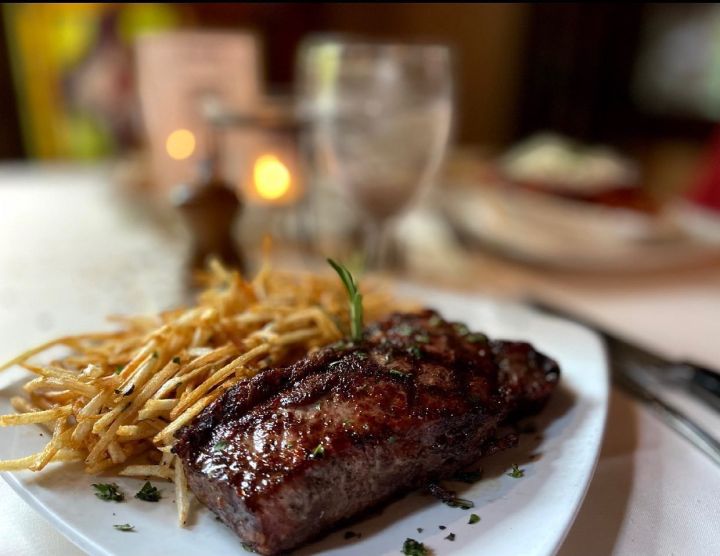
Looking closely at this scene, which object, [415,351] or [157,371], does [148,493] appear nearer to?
[157,371]

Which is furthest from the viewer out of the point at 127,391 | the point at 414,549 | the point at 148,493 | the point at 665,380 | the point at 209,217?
the point at 209,217

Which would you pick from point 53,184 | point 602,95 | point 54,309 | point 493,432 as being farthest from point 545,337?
point 602,95

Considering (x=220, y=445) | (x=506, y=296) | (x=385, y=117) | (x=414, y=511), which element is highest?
(x=385, y=117)

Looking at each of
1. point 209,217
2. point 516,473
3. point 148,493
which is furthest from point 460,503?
point 209,217

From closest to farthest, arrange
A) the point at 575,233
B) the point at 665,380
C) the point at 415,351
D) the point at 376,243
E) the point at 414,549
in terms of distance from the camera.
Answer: the point at 414,549 → the point at 415,351 → the point at 665,380 → the point at 376,243 → the point at 575,233

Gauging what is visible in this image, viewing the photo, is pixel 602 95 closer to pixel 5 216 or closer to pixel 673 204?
pixel 673 204

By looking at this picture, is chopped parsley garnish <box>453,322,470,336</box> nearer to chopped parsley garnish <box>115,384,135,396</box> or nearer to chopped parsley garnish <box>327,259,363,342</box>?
chopped parsley garnish <box>327,259,363,342</box>

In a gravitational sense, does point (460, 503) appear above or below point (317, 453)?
below
